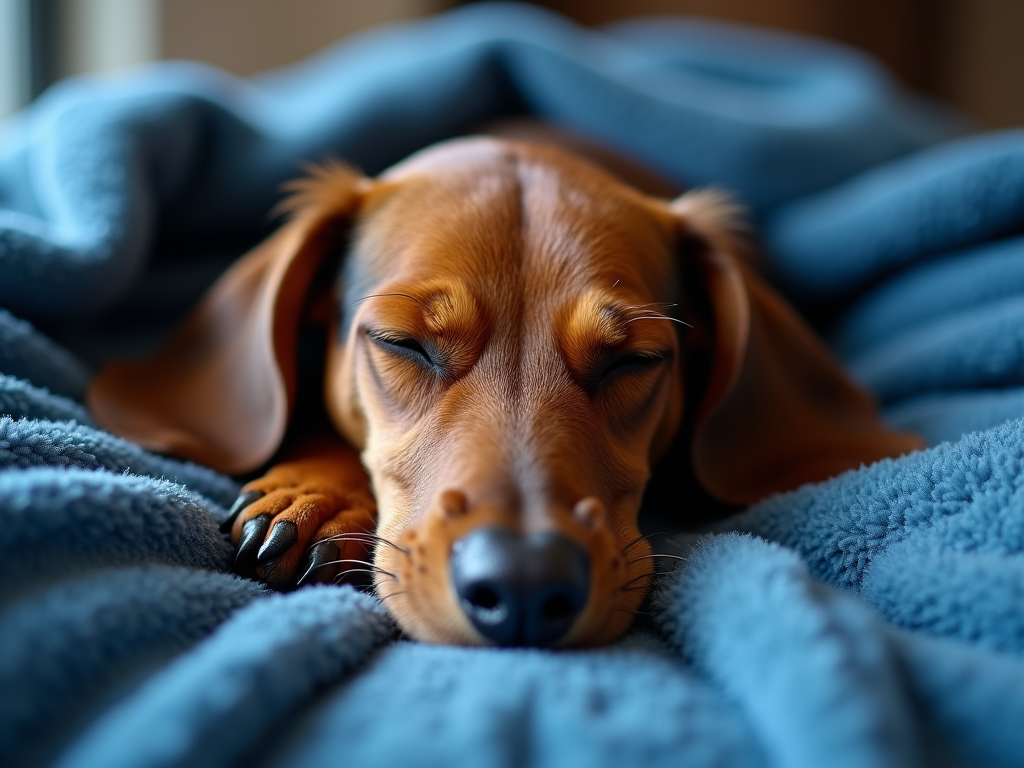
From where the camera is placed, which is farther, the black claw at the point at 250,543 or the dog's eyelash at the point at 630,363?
the dog's eyelash at the point at 630,363

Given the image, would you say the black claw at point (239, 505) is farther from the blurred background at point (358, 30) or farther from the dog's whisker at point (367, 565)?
the blurred background at point (358, 30)

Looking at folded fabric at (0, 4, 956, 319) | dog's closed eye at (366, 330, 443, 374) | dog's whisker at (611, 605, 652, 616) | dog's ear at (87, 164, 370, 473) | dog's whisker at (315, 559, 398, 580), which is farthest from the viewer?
folded fabric at (0, 4, 956, 319)

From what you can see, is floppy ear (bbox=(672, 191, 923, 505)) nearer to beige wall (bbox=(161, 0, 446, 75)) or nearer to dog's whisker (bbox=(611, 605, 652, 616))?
dog's whisker (bbox=(611, 605, 652, 616))

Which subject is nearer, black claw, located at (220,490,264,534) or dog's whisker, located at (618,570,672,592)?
dog's whisker, located at (618,570,672,592)

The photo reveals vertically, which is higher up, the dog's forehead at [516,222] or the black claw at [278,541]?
the dog's forehead at [516,222]

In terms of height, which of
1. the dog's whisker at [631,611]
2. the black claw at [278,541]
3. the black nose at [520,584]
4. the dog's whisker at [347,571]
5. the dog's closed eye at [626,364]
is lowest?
the dog's whisker at [347,571]

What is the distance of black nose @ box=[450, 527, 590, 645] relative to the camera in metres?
1.06

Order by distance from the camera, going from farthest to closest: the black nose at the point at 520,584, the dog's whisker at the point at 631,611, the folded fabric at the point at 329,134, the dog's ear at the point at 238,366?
the folded fabric at the point at 329,134, the dog's ear at the point at 238,366, the dog's whisker at the point at 631,611, the black nose at the point at 520,584

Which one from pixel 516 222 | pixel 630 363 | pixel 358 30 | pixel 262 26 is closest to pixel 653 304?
pixel 630 363

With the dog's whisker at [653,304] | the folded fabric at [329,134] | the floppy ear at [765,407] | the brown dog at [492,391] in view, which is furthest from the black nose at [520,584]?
the folded fabric at [329,134]

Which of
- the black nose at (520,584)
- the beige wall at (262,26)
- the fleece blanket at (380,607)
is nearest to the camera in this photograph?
the fleece blanket at (380,607)

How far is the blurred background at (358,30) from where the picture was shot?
11.4 feet

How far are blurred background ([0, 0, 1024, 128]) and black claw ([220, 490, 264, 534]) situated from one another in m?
2.71

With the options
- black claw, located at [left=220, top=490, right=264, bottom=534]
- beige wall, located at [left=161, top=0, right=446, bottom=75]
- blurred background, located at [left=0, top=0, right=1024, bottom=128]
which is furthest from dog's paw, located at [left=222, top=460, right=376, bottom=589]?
beige wall, located at [left=161, top=0, right=446, bottom=75]
